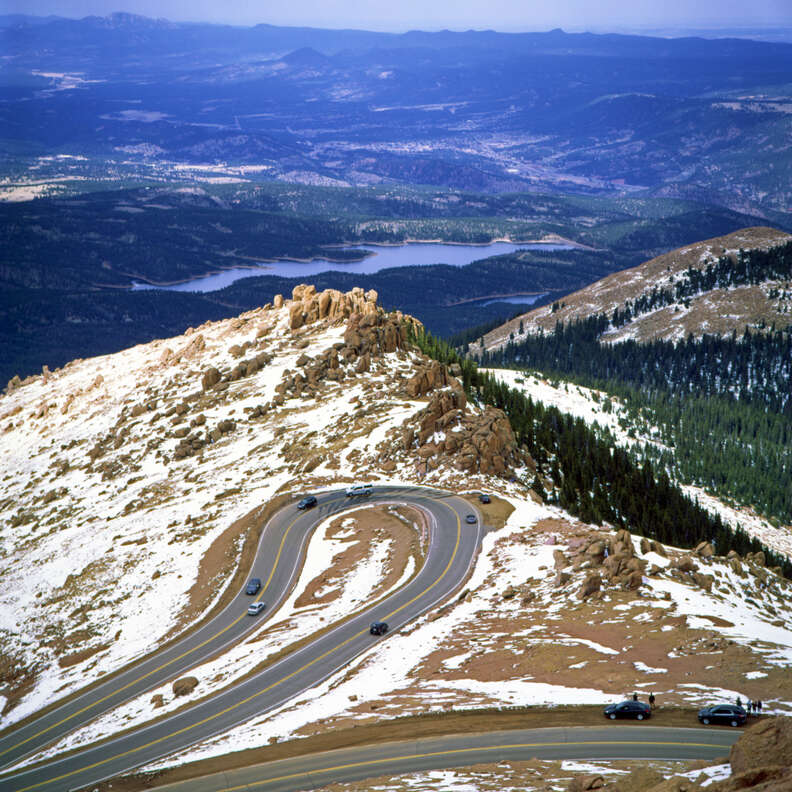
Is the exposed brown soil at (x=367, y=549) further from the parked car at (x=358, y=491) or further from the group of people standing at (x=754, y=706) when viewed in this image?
the group of people standing at (x=754, y=706)

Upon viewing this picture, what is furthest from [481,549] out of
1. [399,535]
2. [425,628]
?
[425,628]

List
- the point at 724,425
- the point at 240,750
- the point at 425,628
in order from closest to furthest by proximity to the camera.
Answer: the point at 240,750
the point at 425,628
the point at 724,425

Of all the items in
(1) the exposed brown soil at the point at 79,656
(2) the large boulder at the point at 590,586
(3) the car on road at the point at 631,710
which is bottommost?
(1) the exposed brown soil at the point at 79,656

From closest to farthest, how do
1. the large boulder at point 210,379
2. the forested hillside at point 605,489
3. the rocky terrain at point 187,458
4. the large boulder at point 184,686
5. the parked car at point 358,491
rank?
the large boulder at point 184,686 → the rocky terrain at point 187,458 → the parked car at point 358,491 → the forested hillside at point 605,489 → the large boulder at point 210,379

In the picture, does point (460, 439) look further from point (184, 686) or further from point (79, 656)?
point (184, 686)

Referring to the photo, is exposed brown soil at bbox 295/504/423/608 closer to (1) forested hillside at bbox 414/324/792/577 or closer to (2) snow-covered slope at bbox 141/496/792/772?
(2) snow-covered slope at bbox 141/496/792/772

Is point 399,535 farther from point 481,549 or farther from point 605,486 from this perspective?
point 605,486

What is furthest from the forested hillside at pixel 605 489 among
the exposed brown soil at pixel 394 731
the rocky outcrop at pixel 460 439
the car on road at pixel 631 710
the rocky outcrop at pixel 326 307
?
the car on road at pixel 631 710
